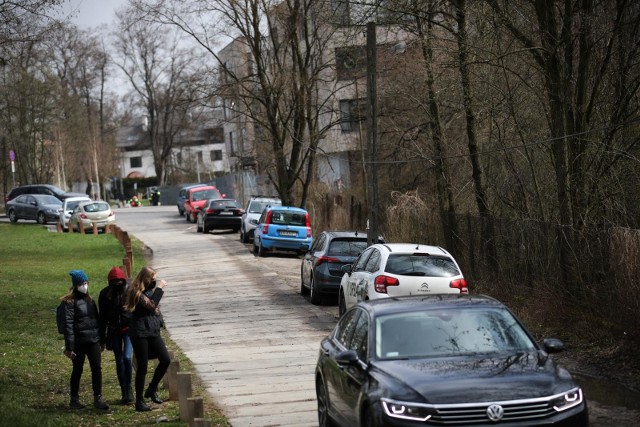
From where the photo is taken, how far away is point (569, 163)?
67.3 ft

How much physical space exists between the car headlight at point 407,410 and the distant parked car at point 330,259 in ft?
49.9

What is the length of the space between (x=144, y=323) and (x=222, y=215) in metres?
35.9

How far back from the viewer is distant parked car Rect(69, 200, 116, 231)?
49.9 m

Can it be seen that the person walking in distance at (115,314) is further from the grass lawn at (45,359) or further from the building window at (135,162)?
the building window at (135,162)

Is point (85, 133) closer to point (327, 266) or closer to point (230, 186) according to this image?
point (230, 186)

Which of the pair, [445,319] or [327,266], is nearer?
[445,319]

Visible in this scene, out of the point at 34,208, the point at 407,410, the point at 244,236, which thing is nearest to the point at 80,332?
the point at 407,410

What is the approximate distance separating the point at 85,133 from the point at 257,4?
51.3 m

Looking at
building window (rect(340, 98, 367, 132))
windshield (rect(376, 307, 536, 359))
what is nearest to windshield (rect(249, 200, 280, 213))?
building window (rect(340, 98, 367, 132))

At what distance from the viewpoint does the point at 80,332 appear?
12.9 metres

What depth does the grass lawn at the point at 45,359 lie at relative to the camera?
490 inches

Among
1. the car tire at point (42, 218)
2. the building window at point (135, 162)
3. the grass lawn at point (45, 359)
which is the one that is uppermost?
the building window at point (135, 162)

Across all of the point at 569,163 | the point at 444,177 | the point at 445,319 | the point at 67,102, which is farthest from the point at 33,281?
the point at 67,102

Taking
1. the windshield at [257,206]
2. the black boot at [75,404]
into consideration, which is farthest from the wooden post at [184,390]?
the windshield at [257,206]
